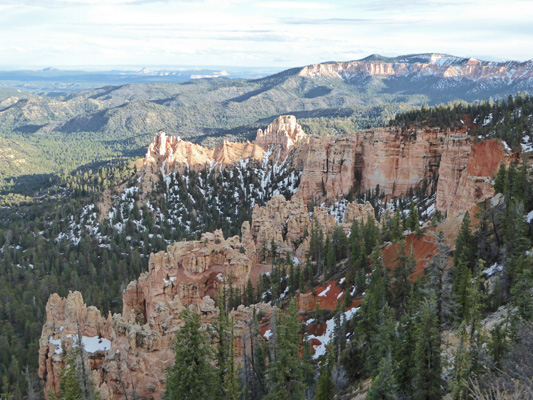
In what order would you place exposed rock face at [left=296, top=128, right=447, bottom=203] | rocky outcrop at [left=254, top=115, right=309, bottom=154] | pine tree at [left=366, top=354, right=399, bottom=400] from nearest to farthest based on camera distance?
pine tree at [left=366, top=354, right=399, bottom=400]
exposed rock face at [left=296, top=128, right=447, bottom=203]
rocky outcrop at [left=254, top=115, right=309, bottom=154]

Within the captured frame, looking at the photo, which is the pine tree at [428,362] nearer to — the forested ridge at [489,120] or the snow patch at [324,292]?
the snow patch at [324,292]

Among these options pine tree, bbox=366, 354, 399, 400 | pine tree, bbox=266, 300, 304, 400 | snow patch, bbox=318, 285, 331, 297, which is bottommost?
snow patch, bbox=318, 285, 331, 297

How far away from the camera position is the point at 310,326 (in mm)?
50812

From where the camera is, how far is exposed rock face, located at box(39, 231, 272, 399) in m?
40.7

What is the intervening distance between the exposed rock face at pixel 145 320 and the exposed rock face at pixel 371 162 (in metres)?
55.5

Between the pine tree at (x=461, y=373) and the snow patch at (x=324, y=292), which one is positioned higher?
the pine tree at (x=461, y=373)

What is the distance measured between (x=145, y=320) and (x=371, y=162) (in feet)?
244

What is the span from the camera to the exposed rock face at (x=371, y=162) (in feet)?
349

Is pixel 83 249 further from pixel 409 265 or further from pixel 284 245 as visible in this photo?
pixel 409 265

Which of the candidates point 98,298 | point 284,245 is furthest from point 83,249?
point 284,245

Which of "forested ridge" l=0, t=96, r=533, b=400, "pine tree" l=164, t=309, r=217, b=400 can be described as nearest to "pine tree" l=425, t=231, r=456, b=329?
"forested ridge" l=0, t=96, r=533, b=400

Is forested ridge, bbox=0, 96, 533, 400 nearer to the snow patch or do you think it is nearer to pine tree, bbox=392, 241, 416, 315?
pine tree, bbox=392, 241, 416, 315

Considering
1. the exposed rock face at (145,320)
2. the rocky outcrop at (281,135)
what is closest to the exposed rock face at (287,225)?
the exposed rock face at (145,320)

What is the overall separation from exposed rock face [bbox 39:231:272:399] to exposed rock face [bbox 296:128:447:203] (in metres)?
55.5
